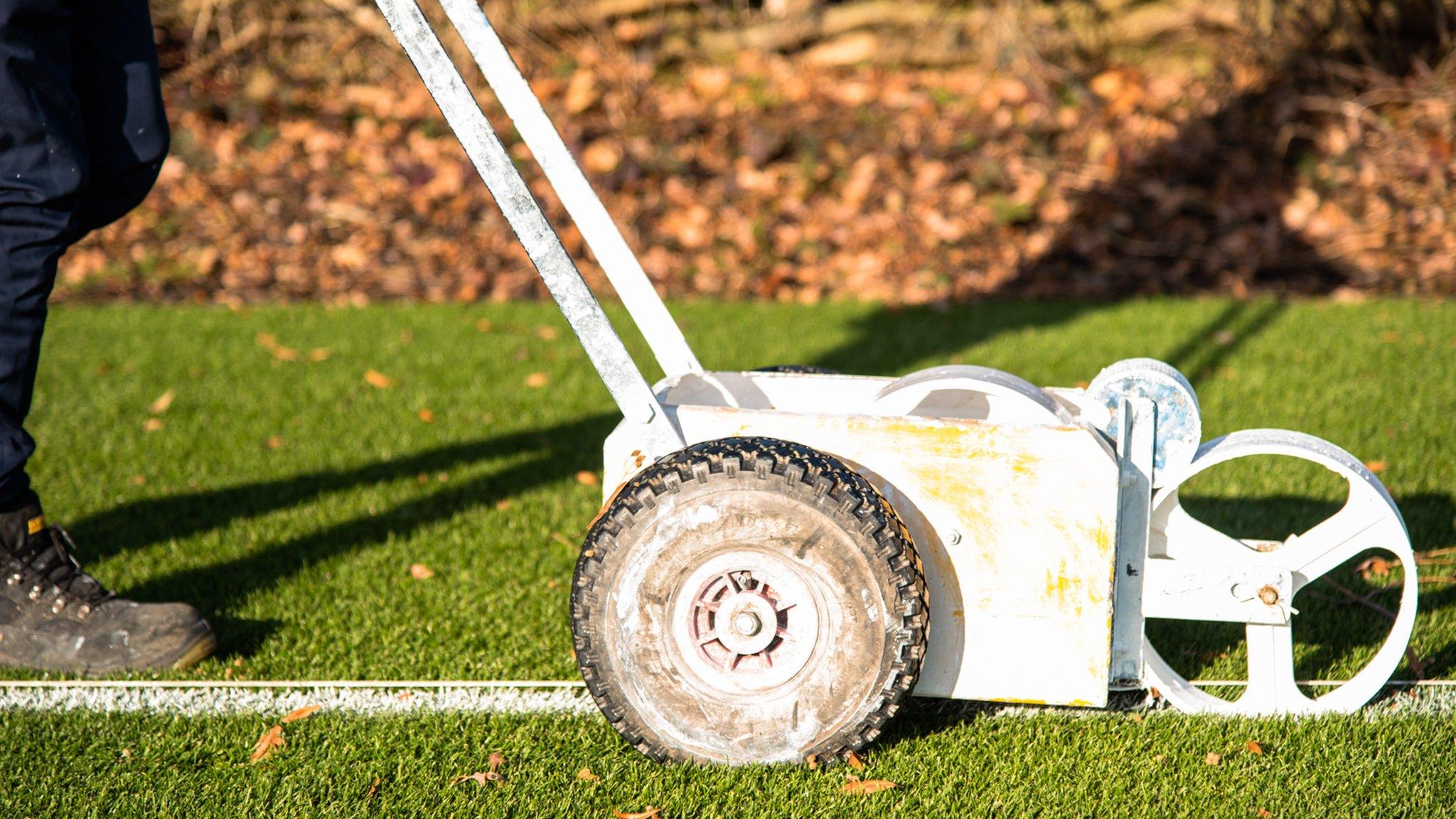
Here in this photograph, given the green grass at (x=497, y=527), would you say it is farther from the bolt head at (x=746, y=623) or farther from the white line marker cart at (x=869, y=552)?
the bolt head at (x=746, y=623)

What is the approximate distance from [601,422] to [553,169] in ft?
7.63

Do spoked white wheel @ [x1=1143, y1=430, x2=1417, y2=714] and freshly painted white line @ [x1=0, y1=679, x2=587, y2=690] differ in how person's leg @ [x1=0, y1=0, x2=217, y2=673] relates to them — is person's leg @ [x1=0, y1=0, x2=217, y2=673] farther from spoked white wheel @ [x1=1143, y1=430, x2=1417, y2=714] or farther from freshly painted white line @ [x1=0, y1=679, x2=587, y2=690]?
spoked white wheel @ [x1=1143, y1=430, x2=1417, y2=714]

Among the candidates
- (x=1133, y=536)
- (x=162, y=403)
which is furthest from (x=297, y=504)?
(x=1133, y=536)

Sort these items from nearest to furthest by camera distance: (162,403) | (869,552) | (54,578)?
(869,552)
(54,578)
(162,403)

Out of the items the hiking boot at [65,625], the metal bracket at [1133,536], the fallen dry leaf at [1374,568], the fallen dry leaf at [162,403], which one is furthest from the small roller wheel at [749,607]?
the fallen dry leaf at [162,403]

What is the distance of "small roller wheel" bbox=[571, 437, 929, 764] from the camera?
2.12 meters

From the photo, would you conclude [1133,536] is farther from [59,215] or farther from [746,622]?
[59,215]

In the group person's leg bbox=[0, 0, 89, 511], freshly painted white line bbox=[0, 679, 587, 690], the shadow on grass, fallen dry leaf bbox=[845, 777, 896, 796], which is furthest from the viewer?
the shadow on grass

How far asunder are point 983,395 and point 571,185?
943 millimetres

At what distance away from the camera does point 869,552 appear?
2109 millimetres

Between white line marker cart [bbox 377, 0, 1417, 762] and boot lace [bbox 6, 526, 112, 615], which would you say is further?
boot lace [bbox 6, 526, 112, 615]

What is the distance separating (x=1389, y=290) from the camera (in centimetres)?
686

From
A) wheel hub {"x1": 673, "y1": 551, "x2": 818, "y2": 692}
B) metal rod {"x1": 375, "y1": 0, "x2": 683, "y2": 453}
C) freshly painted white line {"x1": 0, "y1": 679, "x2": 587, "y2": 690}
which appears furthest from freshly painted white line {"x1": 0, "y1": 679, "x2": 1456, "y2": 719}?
metal rod {"x1": 375, "y1": 0, "x2": 683, "y2": 453}

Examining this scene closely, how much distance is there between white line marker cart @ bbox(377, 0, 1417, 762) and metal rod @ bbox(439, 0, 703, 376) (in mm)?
13
